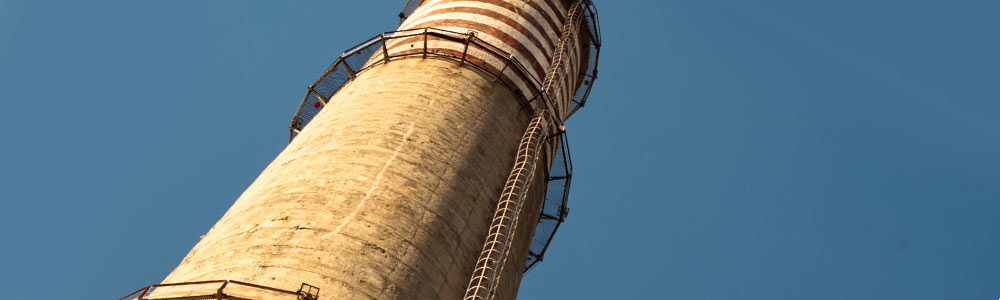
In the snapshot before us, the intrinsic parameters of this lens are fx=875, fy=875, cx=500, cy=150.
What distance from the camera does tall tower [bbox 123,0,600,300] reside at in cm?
1245

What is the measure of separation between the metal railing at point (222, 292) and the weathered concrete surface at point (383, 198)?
0.61 ft

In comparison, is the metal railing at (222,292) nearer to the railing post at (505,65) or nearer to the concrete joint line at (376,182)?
the concrete joint line at (376,182)

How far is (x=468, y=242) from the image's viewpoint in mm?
14648

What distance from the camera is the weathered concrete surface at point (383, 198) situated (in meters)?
12.4

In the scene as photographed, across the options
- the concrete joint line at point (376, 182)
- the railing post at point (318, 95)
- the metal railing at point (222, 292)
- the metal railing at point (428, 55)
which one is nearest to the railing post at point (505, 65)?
the metal railing at point (428, 55)

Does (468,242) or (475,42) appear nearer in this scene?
(468,242)

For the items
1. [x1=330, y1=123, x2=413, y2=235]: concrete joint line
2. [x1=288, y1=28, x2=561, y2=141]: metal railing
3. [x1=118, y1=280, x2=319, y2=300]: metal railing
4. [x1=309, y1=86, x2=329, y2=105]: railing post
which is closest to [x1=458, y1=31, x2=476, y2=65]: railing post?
[x1=288, y1=28, x2=561, y2=141]: metal railing

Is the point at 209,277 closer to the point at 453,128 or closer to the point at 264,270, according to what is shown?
the point at 264,270

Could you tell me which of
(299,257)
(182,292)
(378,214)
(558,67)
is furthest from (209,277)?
(558,67)

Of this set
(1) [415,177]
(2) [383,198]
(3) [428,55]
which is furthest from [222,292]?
(3) [428,55]

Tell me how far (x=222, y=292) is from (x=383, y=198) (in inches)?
131

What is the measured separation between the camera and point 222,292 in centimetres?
1139

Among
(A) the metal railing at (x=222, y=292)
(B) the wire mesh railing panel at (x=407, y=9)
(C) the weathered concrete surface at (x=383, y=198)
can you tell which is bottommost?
(A) the metal railing at (x=222, y=292)

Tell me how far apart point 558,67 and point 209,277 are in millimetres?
12069
